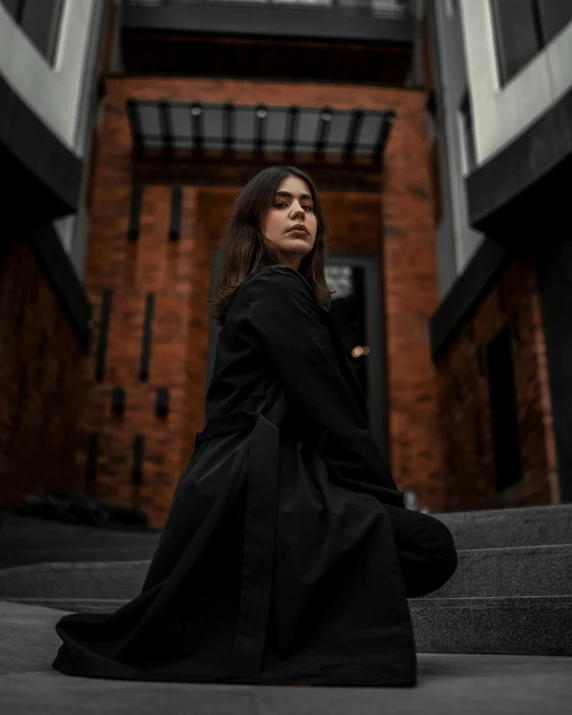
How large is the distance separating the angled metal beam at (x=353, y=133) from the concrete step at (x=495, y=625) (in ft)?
34.6

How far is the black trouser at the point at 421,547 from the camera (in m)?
1.83

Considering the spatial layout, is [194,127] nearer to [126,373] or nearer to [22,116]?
[126,373]

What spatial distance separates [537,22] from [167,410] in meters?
7.26

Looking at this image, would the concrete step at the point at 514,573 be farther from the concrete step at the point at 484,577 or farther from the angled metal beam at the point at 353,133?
the angled metal beam at the point at 353,133

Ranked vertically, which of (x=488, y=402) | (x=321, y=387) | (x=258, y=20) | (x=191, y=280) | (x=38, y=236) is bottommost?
(x=321, y=387)

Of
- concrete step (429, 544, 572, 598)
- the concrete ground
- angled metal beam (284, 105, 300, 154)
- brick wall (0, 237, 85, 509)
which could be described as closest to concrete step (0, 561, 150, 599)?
concrete step (429, 544, 572, 598)

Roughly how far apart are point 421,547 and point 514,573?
61.0 inches

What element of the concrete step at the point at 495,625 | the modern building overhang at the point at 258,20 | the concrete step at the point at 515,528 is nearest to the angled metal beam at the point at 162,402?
the modern building overhang at the point at 258,20

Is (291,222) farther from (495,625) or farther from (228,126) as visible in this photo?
(228,126)

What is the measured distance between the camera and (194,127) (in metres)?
12.6

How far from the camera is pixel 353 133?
1265 cm

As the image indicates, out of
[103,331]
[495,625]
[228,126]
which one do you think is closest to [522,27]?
[228,126]

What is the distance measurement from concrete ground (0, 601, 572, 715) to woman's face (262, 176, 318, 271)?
1.24 meters

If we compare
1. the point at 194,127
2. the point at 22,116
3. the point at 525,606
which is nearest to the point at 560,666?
the point at 525,606
